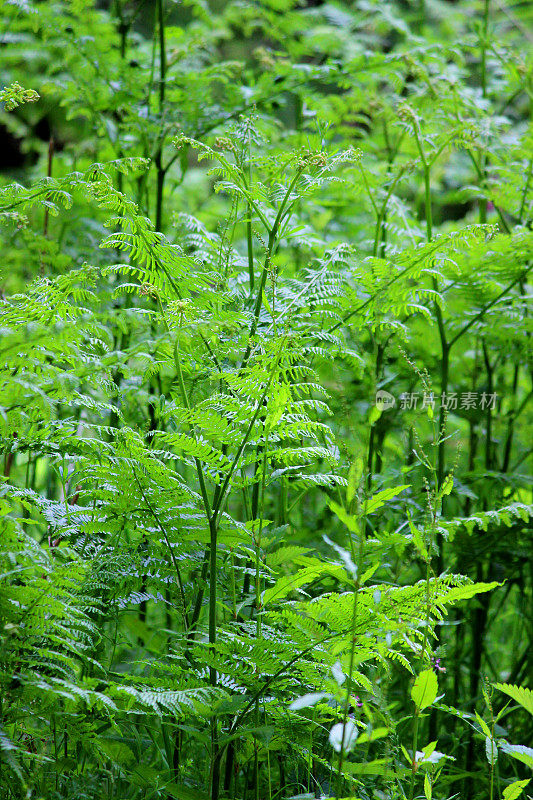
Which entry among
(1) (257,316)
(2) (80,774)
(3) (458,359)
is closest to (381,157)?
(3) (458,359)

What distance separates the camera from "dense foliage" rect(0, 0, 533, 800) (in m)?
0.85

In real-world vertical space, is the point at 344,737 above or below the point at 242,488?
below

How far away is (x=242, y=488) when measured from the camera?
3.25 feet

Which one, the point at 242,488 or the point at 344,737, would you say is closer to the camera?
the point at 344,737

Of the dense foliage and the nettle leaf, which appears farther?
the dense foliage

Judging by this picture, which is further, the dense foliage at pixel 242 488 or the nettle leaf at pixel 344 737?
the dense foliage at pixel 242 488

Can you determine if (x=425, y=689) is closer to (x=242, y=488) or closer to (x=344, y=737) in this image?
(x=344, y=737)

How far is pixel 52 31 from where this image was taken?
166 cm

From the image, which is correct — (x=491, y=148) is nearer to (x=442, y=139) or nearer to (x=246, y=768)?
(x=442, y=139)

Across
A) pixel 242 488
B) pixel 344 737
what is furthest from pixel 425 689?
pixel 242 488

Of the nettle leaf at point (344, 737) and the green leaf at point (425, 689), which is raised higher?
the green leaf at point (425, 689)

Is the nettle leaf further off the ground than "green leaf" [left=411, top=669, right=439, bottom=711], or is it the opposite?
"green leaf" [left=411, top=669, right=439, bottom=711]

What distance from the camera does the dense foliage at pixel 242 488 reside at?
85 cm

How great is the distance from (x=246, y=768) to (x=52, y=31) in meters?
1.57
